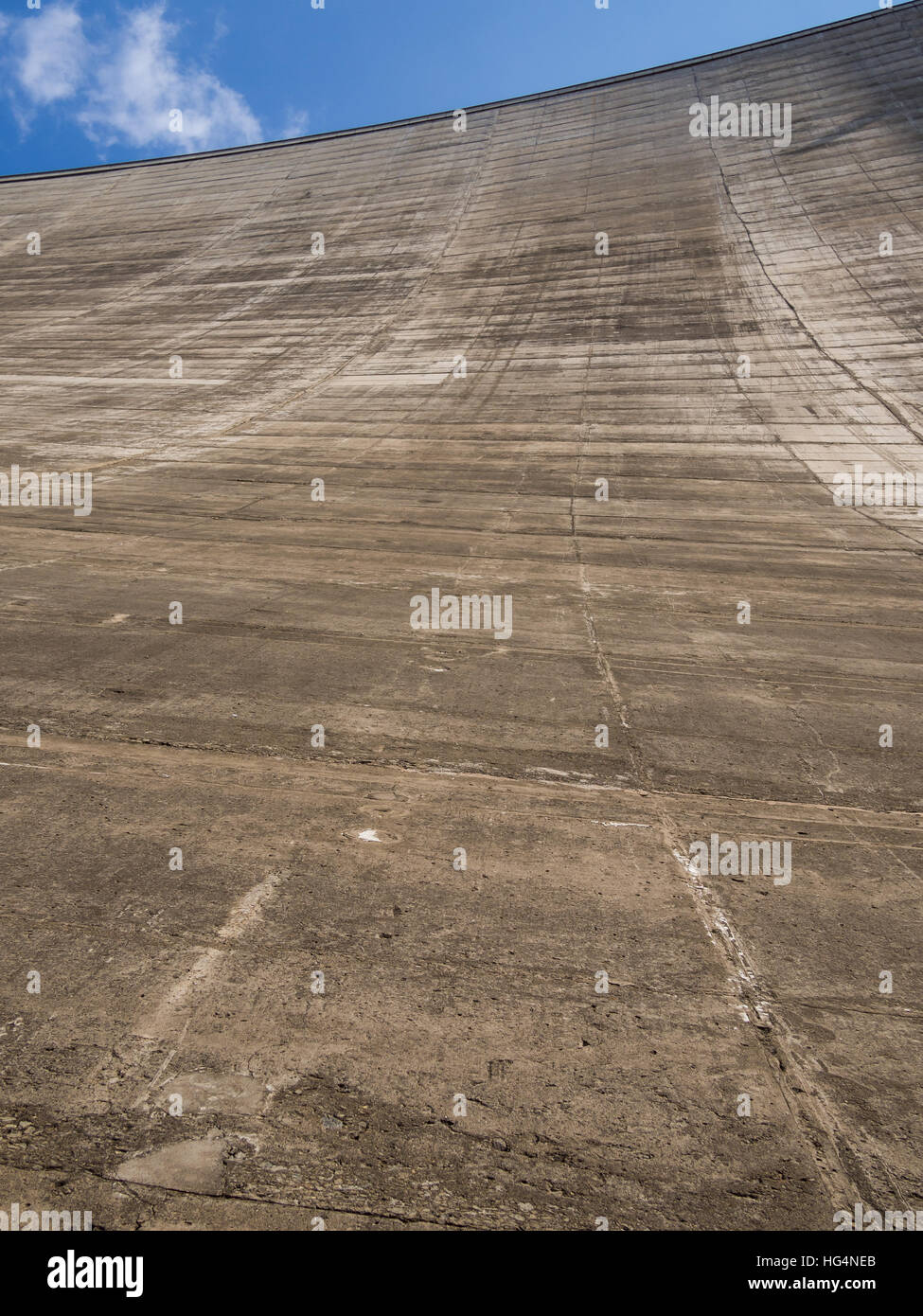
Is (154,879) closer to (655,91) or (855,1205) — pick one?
(855,1205)

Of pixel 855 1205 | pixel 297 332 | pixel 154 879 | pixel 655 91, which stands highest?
pixel 655 91

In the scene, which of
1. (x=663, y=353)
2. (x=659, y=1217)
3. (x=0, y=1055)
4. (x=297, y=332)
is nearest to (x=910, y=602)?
(x=659, y=1217)

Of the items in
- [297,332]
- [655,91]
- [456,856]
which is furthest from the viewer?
[655,91]

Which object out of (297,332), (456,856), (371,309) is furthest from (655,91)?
(456,856)

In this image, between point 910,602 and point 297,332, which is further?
point 297,332

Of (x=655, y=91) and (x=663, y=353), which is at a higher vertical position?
(x=655, y=91)
